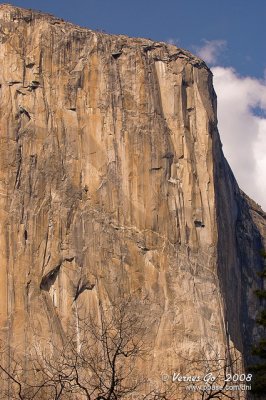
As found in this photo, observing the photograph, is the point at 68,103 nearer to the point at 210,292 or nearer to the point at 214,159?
the point at 214,159

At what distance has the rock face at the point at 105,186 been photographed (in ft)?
129

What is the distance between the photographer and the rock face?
39344mm

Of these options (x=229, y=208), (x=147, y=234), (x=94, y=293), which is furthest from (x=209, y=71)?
(x=94, y=293)

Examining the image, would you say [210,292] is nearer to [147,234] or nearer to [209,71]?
[147,234]

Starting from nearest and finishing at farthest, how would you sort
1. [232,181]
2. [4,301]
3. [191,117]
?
[4,301]
[191,117]
[232,181]

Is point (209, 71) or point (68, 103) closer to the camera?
point (68, 103)

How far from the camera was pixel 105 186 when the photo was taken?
1624 inches

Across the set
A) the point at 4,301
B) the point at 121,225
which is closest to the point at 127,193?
the point at 121,225

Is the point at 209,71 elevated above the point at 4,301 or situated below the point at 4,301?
above

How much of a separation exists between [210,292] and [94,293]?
207 inches

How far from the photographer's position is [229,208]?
48.4m

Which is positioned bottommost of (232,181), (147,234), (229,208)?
(147,234)

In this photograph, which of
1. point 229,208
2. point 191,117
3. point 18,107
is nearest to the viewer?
point 18,107

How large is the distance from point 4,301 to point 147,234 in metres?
6.88
